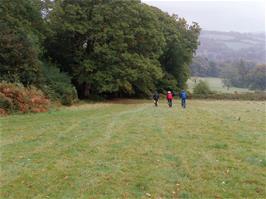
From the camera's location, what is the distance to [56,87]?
31094mm

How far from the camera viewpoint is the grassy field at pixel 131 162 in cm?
771

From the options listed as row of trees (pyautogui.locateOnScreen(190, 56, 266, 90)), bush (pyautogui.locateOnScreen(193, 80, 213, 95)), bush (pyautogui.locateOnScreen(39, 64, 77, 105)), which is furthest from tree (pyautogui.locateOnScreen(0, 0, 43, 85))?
row of trees (pyautogui.locateOnScreen(190, 56, 266, 90))

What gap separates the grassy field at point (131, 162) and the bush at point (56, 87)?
13.3 meters

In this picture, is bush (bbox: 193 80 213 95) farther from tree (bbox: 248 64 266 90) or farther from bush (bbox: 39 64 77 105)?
tree (bbox: 248 64 266 90)

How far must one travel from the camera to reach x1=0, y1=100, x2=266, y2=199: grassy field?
25.3 ft

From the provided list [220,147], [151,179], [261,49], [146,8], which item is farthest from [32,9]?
[261,49]

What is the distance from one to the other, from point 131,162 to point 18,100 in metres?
14.3

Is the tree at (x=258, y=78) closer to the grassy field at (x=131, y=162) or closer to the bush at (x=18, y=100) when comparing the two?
the bush at (x=18, y=100)

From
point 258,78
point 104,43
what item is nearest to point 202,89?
point 104,43

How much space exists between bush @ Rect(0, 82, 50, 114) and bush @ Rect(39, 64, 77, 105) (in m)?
4.88

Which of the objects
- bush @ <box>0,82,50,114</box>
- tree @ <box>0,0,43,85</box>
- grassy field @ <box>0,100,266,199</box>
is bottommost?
grassy field @ <box>0,100,266,199</box>

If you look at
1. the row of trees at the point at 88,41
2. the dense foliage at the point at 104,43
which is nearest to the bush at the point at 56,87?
the row of trees at the point at 88,41

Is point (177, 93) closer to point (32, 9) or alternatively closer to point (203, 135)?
point (32, 9)

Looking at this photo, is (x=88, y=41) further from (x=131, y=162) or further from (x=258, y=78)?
(x=258, y=78)
